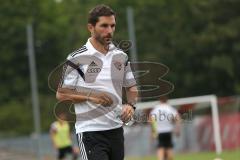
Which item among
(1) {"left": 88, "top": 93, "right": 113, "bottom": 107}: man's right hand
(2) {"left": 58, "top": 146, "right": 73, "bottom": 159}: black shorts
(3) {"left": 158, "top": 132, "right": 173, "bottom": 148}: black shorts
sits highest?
(1) {"left": 88, "top": 93, "right": 113, "bottom": 107}: man's right hand

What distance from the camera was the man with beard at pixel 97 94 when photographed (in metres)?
7.96

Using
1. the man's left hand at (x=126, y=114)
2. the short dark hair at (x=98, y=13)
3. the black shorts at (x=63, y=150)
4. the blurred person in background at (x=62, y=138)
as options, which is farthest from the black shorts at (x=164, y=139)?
the short dark hair at (x=98, y=13)

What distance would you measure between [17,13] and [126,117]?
47783 mm

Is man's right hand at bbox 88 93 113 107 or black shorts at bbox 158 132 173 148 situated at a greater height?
man's right hand at bbox 88 93 113 107

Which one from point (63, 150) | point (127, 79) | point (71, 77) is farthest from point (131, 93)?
point (63, 150)

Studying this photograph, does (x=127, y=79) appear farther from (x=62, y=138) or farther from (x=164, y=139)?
(x=62, y=138)

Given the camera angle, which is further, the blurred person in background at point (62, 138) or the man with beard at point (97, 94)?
the blurred person in background at point (62, 138)

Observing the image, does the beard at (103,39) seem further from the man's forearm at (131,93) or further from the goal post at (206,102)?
the goal post at (206,102)

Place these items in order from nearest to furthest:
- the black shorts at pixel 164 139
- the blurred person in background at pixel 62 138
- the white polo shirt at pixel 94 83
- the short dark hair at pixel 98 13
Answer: the short dark hair at pixel 98 13 → the white polo shirt at pixel 94 83 → the black shorts at pixel 164 139 → the blurred person in background at pixel 62 138

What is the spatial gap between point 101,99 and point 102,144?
0.46m

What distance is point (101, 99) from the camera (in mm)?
7973

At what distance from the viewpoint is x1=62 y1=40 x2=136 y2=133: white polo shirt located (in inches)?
316

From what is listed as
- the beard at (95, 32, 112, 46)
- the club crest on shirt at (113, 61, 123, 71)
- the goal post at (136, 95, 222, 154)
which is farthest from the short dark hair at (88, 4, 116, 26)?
the goal post at (136, 95, 222, 154)

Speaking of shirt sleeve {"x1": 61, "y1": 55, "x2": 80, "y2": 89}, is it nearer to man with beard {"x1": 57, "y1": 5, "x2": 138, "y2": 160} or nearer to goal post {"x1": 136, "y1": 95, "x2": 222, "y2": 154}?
man with beard {"x1": 57, "y1": 5, "x2": 138, "y2": 160}
